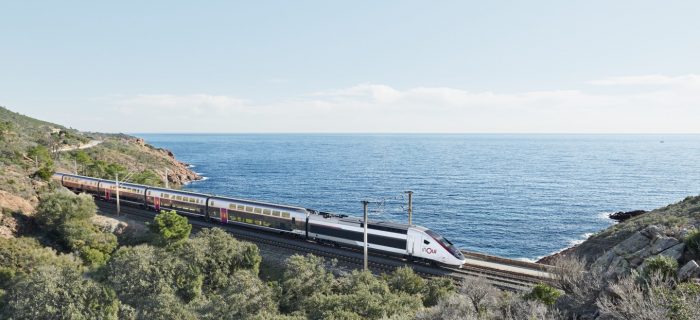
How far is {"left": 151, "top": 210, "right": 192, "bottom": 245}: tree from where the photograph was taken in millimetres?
41469

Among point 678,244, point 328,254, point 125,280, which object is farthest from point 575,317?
point 125,280

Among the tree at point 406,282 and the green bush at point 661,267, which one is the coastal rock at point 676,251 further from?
the tree at point 406,282

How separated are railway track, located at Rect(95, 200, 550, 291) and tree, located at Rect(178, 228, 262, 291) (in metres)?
5.82

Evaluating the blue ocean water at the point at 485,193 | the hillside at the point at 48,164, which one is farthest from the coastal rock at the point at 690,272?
the hillside at the point at 48,164

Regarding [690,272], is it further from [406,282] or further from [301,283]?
[301,283]

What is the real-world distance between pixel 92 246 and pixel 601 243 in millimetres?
56964

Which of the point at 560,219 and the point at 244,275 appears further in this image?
the point at 560,219

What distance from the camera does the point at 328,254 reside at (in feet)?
129

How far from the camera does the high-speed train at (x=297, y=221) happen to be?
114 ft

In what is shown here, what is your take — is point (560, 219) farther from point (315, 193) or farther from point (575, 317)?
point (575, 317)

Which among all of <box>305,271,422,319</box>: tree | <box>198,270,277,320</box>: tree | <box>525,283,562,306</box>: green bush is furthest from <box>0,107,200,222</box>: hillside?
<box>525,283,562,306</box>: green bush

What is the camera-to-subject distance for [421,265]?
118ft

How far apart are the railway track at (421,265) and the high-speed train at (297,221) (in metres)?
0.92

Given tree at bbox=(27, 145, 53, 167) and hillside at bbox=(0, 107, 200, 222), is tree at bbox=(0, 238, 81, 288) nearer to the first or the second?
hillside at bbox=(0, 107, 200, 222)
